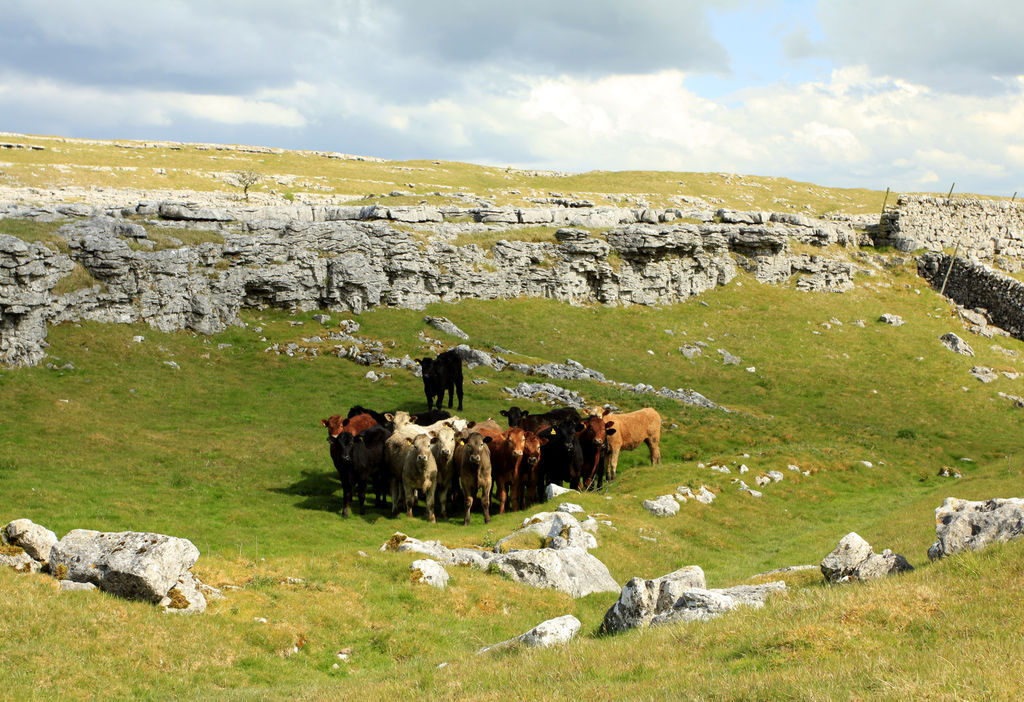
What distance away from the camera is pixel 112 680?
8891 millimetres

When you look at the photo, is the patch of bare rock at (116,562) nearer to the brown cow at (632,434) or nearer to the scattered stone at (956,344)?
the brown cow at (632,434)

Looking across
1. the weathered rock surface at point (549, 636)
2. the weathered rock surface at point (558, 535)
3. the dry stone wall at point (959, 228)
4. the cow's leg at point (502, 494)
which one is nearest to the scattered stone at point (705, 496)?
the cow's leg at point (502, 494)

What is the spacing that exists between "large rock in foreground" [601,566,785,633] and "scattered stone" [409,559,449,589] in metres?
3.91

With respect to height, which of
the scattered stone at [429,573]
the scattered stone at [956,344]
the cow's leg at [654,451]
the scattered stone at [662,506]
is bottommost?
the scattered stone at [956,344]

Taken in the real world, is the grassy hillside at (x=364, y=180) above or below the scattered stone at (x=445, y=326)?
above

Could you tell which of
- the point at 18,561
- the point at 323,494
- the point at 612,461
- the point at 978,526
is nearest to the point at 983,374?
the point at 612,461

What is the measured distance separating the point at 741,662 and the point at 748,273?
59.2 meters

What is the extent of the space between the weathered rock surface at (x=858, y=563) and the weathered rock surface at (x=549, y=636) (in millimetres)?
4242

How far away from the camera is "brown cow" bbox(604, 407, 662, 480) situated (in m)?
26.0

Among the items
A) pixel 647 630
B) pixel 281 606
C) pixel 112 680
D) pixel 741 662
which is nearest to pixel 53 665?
pixel 112 680

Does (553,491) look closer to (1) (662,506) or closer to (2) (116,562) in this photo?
(1) (662,506)

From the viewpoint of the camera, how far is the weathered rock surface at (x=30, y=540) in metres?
11.5

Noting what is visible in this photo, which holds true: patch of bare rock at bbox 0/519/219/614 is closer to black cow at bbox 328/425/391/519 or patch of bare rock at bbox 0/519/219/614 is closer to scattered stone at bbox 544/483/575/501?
black cow at bbox 328/425/391/519

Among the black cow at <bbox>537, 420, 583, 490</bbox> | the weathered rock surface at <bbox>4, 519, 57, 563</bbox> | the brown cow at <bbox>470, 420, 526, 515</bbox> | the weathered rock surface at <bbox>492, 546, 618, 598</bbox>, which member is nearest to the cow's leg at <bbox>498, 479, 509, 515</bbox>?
the brown cow at <bbox>470, 420, 526, 515</bbox>
